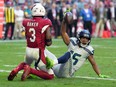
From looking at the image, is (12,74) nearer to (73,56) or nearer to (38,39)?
(38,39)

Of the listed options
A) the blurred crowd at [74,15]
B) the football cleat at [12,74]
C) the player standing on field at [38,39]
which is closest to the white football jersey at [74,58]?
the player standing on field at [38,39]

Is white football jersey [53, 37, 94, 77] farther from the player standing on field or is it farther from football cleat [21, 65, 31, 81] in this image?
football cleat [21, 65, 31, 81]

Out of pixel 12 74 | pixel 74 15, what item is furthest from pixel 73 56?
pixel 74 15

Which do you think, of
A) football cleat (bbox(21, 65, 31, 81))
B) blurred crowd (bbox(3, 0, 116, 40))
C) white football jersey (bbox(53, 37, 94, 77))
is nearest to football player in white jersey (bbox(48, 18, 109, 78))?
white football jersey (bbox(53, 37, 94, 77))

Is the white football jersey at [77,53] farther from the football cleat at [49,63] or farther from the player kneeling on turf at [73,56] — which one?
the football cleat at [49,63]

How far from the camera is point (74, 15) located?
99.7ft

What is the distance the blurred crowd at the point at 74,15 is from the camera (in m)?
28.5

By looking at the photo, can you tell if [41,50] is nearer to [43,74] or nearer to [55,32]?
[43,74]

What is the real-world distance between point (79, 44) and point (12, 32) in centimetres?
1696

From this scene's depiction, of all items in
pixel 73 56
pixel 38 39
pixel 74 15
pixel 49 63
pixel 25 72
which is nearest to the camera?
pixel 25 72

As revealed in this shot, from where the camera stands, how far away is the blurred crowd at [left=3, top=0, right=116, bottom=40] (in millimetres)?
28453

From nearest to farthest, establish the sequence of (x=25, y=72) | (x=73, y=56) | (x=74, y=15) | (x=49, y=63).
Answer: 1. (x=25, y=72)
2. (x=49, y=63)
3. (x=73, y=56)
4. (x=74, y=15)

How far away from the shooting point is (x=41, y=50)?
10.8m

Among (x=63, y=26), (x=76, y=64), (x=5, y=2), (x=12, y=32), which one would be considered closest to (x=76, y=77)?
(x=76, y=64)
